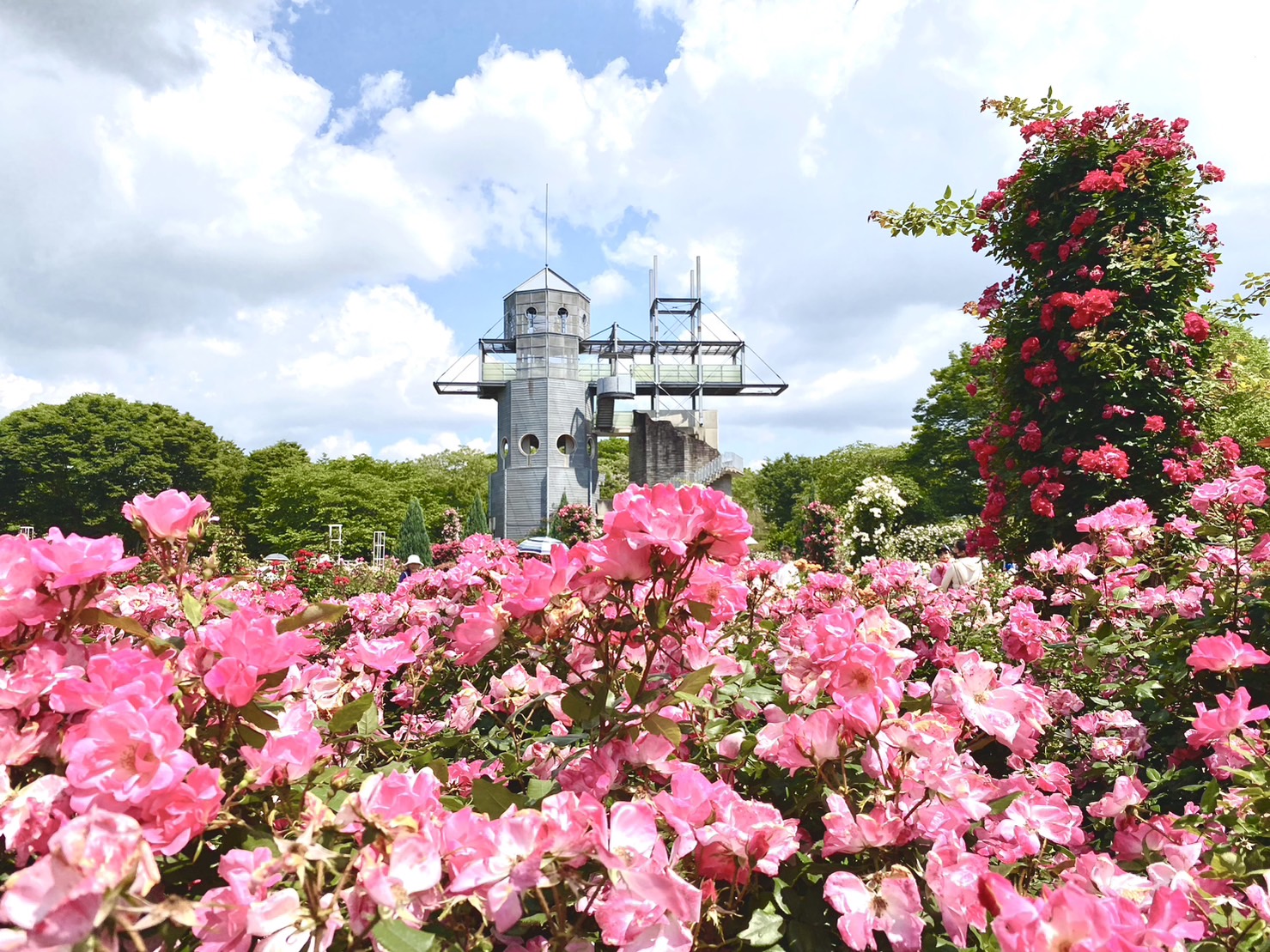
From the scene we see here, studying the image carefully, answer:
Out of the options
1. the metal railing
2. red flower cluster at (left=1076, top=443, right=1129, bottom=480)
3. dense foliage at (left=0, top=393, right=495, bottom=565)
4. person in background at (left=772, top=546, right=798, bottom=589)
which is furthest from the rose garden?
dense foliage at (left=0, top=393, right=495, bottom=565)

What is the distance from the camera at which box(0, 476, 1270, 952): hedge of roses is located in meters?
0.86

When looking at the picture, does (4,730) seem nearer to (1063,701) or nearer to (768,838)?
(768,838)

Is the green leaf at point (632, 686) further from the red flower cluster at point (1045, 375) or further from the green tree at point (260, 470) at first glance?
the green tree at point (260, 470)

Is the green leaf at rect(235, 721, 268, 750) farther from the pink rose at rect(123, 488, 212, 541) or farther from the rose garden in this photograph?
the pink rose at rect(123, 488, 212, 541)

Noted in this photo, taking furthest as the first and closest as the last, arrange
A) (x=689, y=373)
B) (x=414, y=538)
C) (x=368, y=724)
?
(x=689, y=373) < (x=414, y=538) < (x=368, y=724)

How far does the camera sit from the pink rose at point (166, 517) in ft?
4.14

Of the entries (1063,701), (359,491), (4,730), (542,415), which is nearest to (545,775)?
(4,730)

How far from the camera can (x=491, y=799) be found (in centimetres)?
114

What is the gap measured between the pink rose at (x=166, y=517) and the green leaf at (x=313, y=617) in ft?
0.83

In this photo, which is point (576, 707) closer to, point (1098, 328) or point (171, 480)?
point (1098, 328)

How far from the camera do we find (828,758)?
3.92 feet

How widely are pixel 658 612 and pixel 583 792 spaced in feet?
0.97

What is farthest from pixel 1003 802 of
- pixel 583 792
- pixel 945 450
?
pixel 945 450

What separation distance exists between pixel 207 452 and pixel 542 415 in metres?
22.2
